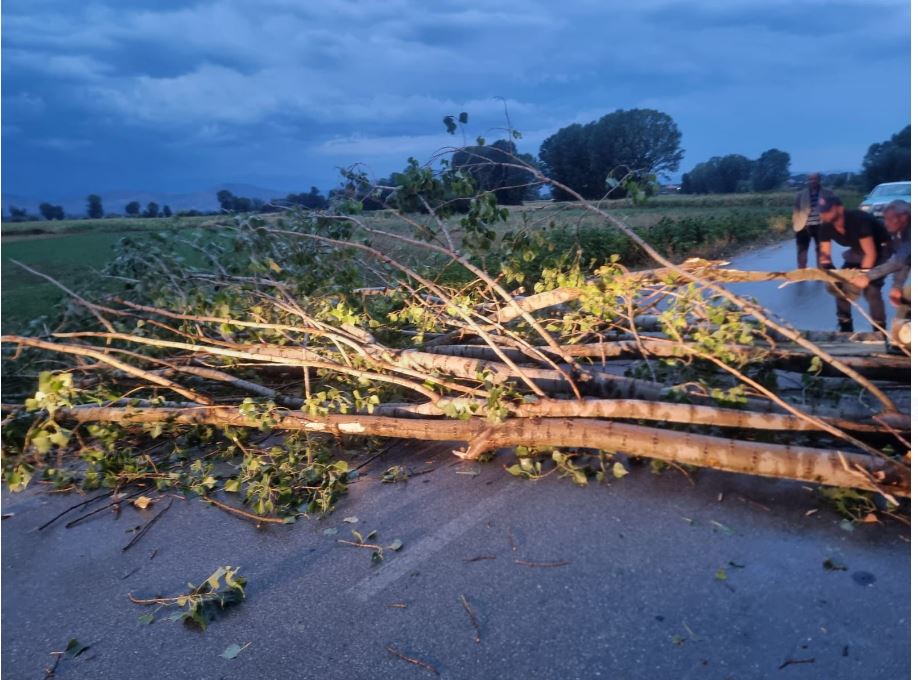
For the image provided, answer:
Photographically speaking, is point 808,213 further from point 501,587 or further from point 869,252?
point 501,587

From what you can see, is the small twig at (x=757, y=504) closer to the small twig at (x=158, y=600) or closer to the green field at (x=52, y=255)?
the small twig at (x=158, y=600)

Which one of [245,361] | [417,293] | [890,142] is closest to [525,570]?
[417,293]

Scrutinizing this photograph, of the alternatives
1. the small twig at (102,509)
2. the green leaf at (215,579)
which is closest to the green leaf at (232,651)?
the green leaf at (215,579)

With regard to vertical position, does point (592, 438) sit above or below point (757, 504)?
above

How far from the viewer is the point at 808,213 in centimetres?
631

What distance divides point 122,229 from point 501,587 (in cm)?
595

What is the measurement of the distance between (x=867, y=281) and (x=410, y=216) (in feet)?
11.6

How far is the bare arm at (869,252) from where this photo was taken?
5.70 metres

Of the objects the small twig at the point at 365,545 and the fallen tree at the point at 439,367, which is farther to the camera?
the fallen tree at the point at 439,367

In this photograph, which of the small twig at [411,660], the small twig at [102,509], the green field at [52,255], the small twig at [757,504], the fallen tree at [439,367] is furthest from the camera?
the green field at [52,255]

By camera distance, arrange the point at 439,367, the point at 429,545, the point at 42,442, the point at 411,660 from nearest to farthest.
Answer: the point at 411,660 < the point at 429,545 < the point at 42,442 < the point at 439,367

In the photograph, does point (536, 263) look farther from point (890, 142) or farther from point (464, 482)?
point (890, 142)

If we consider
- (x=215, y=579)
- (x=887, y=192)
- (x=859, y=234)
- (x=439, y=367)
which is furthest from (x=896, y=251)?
(x=887, y=192)

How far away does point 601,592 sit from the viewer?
292 cm
